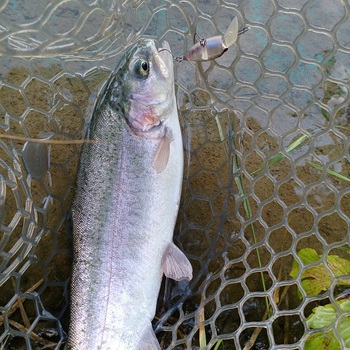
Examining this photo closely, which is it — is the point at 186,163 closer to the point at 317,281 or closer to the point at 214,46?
the point at 214,46

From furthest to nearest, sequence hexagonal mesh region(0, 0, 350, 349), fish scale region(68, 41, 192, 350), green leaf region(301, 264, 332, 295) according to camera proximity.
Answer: hexagonal mesh region(0, 0, 350, 349) < green leaf region(301, 264, 332, 295) < fish scale region(68, 41, 192, 350)

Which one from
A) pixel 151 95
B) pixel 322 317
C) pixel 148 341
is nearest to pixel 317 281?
pixel 322 317

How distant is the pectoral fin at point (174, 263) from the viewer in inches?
77.9

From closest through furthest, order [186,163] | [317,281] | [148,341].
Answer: [148,341] → [317,281] → [186,163]

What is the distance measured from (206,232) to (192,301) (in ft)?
1.01

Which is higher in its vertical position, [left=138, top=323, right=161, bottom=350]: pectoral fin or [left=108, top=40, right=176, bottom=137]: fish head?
[left=108, top=40, right=176, bottom=137]: fish head

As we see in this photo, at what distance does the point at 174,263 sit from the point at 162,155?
0.41 metres

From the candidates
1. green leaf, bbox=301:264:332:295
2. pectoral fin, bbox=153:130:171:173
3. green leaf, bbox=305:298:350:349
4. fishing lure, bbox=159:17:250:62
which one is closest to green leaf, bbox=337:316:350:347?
green leaf, bbox=305:298:350:349

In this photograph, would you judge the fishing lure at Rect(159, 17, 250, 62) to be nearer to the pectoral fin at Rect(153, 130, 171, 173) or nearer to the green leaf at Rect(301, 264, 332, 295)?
the pectoral fin at Rect(153, 130, 171, 173)

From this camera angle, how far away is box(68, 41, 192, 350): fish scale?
1.89 meters

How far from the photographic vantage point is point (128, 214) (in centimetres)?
193

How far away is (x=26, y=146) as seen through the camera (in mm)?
2285

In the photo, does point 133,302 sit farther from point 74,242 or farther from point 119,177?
point 119,177

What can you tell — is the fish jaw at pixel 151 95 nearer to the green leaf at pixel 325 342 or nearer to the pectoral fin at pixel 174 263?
the pectoral fin at pixel 174 263
